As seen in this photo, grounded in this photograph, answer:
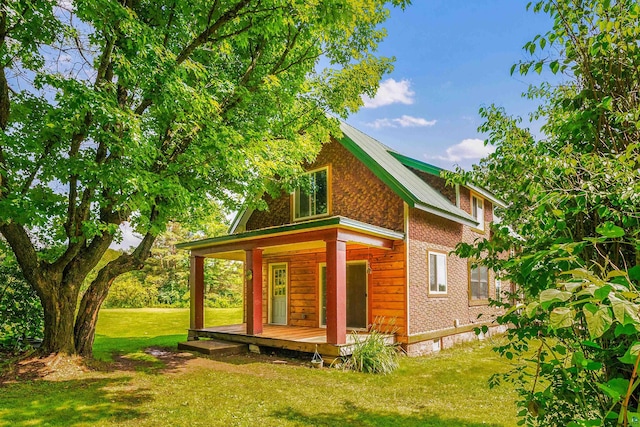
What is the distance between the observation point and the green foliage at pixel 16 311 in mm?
9047

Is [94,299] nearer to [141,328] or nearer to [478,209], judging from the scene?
[141,328]

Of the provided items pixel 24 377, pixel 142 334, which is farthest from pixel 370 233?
pixel 142 334

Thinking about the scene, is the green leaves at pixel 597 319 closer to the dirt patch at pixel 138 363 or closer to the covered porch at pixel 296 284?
the covered porch at pixel 296 284

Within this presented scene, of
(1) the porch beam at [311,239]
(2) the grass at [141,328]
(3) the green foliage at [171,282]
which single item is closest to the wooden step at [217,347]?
(2) the grass at [141,328]

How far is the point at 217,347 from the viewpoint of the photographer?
415 inches

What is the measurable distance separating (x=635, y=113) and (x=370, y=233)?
25.9 ft

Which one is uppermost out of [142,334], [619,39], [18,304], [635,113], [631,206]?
[619,39]

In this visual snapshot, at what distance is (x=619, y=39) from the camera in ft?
7.53

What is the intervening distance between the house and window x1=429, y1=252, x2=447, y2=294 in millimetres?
29

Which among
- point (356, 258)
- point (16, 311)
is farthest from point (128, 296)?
point (356, 258)

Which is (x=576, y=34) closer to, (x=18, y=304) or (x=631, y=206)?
(x=631, y=206)

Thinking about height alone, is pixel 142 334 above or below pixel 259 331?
below

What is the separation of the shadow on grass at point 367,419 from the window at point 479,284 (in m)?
8.81

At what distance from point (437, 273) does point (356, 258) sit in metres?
2.44
